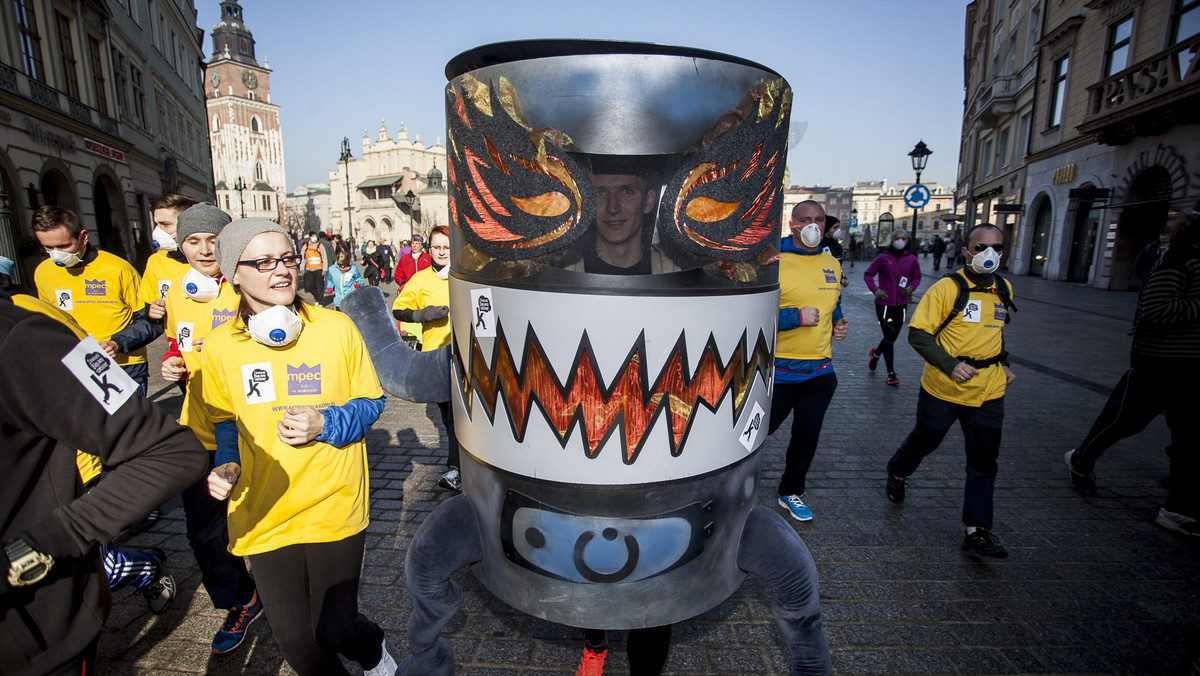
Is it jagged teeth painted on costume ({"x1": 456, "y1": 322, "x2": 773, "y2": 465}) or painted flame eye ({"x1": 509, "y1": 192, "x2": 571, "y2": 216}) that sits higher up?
painted flame eye ({"x1": 509, "y1": 192, "x2": 571, "y2": 216})

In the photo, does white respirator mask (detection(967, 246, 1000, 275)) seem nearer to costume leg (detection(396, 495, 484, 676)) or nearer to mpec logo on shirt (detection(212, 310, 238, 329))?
costume leg (detection(396, 495, 484, 676))

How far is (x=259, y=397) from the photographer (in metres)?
2.06

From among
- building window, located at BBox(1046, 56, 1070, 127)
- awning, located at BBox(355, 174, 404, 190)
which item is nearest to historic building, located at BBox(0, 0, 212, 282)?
building window, located at BBox(1046, 56, 1070, 127)

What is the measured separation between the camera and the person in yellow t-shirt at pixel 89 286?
3.76 metres

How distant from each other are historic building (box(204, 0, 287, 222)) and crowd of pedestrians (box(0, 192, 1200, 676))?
8857 centimetres

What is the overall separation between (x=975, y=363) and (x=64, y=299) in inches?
228

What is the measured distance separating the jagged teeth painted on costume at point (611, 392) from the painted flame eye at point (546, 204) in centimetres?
33

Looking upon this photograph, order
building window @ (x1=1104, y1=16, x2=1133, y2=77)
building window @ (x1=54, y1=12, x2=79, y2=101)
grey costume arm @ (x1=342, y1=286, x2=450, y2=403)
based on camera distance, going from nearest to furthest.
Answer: grey costume arm @ (x1=342, y1=286, x2=450, y2=403) < building window @ (x1=54, y1=12, x2=79, y2=101) < building window @ (x1=1104, y1=16, x2=1133, y2=77)

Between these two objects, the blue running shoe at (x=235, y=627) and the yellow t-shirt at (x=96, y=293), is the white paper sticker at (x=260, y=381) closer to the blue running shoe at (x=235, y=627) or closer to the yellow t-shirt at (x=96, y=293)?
the blue running shoe at (x=235, y=627)

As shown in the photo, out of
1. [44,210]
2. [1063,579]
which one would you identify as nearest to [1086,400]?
[1063,579]

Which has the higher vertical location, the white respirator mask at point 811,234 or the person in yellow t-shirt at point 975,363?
the white respirator mask at point 811,234

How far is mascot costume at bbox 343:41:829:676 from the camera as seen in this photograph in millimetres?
1514

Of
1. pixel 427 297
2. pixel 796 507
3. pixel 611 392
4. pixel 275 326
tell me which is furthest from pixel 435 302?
pixel 611 392

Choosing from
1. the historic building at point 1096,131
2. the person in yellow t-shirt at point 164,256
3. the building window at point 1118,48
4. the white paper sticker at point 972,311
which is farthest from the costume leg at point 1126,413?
the building window at point 1118,48
